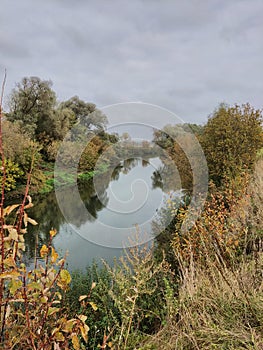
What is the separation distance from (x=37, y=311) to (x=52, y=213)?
12.8 m

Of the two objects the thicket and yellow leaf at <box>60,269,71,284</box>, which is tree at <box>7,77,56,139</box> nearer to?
the thicket

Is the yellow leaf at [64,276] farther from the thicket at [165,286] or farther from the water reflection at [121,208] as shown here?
the water reflection at [121,208]

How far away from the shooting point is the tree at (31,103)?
76.2 ft

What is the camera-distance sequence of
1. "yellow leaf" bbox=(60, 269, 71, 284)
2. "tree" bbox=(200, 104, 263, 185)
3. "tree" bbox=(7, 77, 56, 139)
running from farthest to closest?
"tree" bbox=(7, 77, 56, 139) < "tree" bbox=(200, 104, 263, 185) < "yellow leaf" bbox=(60, 269, 71, 284)

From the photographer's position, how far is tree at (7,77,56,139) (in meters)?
23.2

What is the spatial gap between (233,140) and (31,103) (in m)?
20.9

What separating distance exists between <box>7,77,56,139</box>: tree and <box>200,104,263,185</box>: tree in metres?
17.8

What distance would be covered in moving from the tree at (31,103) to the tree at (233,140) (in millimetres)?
17790

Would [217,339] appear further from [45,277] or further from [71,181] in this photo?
[71,181]

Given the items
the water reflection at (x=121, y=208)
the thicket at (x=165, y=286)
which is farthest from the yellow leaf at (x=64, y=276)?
the water reflection at (x=121, y=208)

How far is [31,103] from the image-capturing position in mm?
24297

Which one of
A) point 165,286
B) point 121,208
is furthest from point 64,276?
point 121,208

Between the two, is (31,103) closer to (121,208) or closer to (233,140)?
(233,140)

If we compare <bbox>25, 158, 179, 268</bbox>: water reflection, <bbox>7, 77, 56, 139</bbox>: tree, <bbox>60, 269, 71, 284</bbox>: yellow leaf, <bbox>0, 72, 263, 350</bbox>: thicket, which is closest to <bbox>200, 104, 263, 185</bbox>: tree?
<bbox>0, 72, 263, 350</bbox>: thicket
